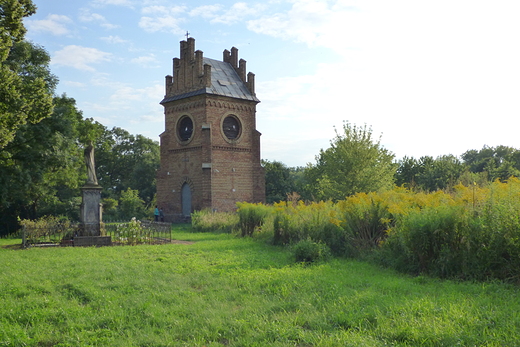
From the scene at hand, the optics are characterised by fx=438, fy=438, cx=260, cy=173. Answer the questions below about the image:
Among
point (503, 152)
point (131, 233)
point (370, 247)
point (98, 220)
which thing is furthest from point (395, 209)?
point (503, 152)

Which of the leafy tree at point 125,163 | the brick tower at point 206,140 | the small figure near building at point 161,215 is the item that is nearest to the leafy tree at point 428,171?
the brick tower at point 206,140

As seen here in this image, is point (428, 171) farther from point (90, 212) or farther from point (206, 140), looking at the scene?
point (90, 212)

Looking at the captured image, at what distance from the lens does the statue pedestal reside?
57.4 ft

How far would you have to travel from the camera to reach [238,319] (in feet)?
20.2

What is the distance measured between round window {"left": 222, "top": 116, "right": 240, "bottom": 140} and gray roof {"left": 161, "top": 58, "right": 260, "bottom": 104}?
1.67 m

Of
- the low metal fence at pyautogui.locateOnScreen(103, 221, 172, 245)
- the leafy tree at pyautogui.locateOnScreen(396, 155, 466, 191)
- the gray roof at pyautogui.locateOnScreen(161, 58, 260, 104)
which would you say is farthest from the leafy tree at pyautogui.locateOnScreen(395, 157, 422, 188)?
the low metal fence at pyautogui.locateOnScreen(103, 221, 172, 245)

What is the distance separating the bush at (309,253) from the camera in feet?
35.5

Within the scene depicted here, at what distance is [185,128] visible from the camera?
31.9 meters

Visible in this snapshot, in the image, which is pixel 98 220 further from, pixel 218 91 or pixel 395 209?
pixel 218 91

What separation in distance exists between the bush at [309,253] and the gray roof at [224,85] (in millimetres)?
20625

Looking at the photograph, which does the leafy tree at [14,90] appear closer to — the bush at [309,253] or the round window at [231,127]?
the bush at [309,253]

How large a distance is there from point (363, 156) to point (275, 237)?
29.7 feet

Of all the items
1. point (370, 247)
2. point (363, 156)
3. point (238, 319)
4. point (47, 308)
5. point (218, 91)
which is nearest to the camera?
point (238, 319)

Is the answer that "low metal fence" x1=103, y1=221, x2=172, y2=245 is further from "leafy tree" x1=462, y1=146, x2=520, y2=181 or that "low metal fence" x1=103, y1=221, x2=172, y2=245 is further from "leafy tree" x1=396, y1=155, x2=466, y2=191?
"leafy tree" x1=462, y1=146, x2=520, y2=181
